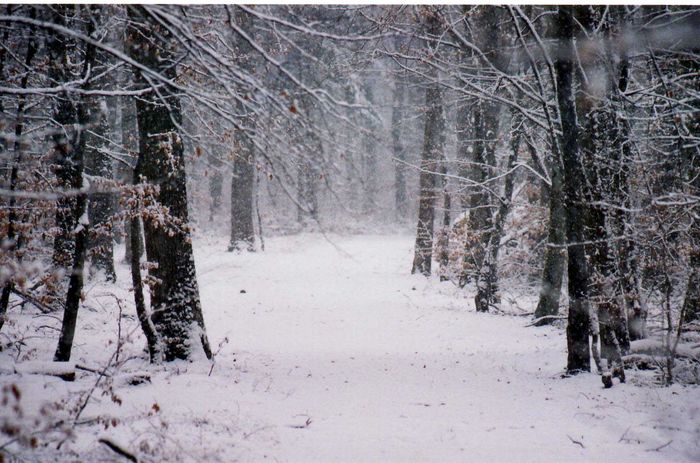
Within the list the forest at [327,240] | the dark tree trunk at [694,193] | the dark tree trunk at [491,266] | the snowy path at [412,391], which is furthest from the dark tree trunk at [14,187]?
the dark tree trunk at [491,266]

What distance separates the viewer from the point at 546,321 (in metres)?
9.38

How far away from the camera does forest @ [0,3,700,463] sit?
354 cm

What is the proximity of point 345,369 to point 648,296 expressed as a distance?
13.7 ft

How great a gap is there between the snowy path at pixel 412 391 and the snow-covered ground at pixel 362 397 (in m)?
0.02

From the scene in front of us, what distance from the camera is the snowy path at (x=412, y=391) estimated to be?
4.14 m

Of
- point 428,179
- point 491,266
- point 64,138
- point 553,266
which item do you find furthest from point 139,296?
point 428,179

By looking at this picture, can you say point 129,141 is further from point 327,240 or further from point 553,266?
point 553,266

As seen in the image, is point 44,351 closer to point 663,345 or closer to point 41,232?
point 41,232

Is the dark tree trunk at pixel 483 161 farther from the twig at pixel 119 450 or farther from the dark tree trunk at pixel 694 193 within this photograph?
the twig at pixel 119 450

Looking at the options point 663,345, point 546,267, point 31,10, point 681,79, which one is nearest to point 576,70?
point 681,79

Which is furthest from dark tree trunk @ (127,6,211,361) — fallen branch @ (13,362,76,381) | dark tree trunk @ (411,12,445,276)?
dark tree trunk @ (411,12,445,276)

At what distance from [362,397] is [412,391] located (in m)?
0.72

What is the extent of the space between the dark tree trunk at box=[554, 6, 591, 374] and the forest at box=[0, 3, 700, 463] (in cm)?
3

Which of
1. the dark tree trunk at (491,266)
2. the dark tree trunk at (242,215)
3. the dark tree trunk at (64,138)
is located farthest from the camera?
the dark tree trunk at (242,215)
